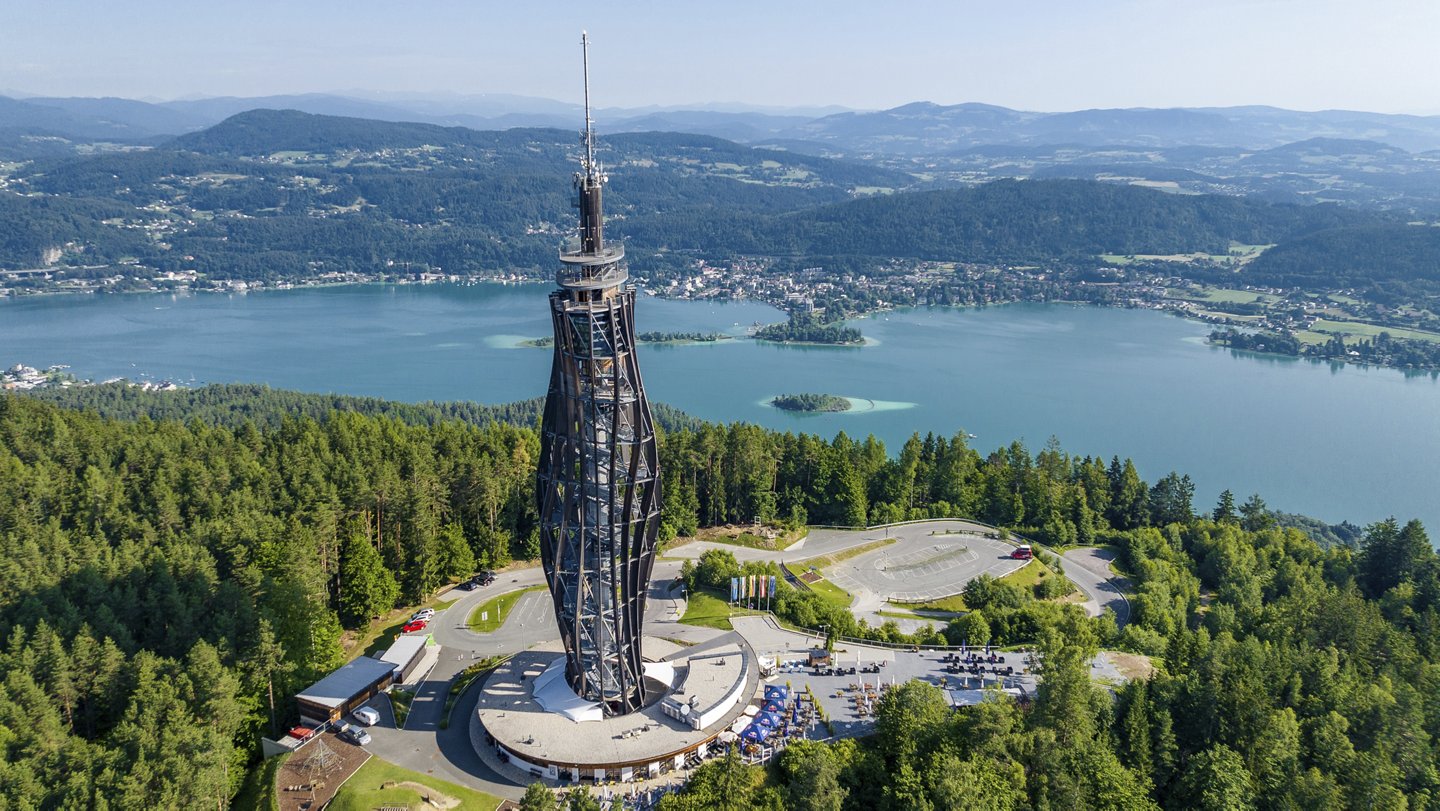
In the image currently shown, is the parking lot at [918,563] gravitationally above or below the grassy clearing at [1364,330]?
above

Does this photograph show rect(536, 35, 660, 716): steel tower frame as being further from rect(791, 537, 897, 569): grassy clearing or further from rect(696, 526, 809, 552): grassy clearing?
rect(696, 526, 809, 552): grassy clearing

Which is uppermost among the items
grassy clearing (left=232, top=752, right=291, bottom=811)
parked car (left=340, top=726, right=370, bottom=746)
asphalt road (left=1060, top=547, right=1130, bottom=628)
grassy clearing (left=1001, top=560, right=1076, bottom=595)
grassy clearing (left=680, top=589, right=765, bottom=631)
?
parked car (left=340, top=726, right=370, bottom=746)

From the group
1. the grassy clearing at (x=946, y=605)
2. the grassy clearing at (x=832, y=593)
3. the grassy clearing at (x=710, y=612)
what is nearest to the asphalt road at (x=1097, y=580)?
the grassy clearing at (x=946, y=605)

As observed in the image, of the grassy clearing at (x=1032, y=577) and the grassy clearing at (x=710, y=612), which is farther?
the grassy clearing at (x=1032, y=577)

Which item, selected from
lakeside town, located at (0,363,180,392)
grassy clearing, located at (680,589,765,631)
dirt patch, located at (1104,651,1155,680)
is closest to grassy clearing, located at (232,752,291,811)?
grassy clearing, located at (680,589,765,631)

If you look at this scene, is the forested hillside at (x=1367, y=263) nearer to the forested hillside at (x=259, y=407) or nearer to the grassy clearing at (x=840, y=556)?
the forested hillside at (x=259, y=407)

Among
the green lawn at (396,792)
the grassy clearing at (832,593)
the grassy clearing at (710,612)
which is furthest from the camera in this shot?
the grassy clearing at (832,593)

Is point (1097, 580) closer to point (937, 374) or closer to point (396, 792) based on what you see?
point (396, 792)
